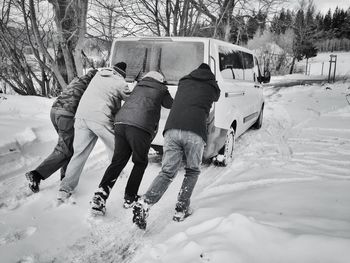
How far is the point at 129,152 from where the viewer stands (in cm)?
375

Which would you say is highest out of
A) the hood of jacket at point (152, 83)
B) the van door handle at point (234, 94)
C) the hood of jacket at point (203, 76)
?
the hood of jacket at point (203, 76)

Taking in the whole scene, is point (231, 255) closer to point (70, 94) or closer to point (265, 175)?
point (265, 175)

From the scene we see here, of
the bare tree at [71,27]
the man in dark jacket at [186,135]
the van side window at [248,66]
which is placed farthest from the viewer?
the bare tree at [71,27]

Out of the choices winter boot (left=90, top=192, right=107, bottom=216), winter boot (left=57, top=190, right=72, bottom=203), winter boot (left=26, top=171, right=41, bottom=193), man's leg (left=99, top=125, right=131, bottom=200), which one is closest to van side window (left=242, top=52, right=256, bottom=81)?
man's leg (left=99, top=125, right=131, bottom=200)

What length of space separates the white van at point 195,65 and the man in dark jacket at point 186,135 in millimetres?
952

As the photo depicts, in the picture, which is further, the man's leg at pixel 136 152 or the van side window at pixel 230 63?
the van side window at pixel 230 63

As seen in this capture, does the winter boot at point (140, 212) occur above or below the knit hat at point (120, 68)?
below

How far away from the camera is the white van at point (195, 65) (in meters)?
4.52

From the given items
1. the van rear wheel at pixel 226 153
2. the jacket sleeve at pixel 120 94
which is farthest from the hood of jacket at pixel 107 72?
the van rear wheel at pixel 226 153

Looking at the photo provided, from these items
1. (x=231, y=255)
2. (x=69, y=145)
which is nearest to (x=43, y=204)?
(x=69, y=145)

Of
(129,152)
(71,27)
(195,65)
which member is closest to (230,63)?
(195,65)

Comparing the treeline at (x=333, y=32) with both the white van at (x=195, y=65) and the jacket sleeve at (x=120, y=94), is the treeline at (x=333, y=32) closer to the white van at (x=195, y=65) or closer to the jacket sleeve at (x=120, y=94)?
the white van at (x=195, y=65)

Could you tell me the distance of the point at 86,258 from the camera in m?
2.86

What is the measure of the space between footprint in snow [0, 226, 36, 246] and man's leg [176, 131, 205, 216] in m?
1.52
